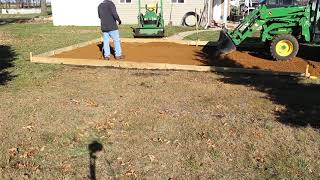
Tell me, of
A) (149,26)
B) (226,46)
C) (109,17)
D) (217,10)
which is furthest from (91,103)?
(217,10)

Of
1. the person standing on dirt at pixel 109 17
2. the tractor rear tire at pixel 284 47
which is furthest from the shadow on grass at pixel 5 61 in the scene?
the tractor rear tire at pixel 284 47

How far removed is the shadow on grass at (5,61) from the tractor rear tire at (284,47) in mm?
7100

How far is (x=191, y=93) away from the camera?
838 centimetres

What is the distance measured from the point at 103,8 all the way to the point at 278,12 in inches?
198

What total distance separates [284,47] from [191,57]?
273 centimetres

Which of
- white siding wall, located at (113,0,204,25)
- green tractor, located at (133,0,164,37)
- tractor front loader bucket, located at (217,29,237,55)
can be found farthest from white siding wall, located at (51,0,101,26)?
tractor front loader bucket, located at (217,29,237,55)

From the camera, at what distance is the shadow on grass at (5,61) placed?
9930mm

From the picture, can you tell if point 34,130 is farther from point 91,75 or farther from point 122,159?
point 91,75

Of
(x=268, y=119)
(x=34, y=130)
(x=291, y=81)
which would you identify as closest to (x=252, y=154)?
(x=268, y=119)

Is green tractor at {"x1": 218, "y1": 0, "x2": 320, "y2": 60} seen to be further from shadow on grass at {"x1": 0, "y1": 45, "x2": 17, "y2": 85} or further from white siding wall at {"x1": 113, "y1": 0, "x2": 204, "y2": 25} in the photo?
white siding wall at {"x1": 113, "y1": 0, "x2": 204, "y2": 25}

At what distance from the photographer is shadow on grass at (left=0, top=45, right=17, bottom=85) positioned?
9.93 metres

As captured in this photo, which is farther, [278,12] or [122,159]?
[278,12]

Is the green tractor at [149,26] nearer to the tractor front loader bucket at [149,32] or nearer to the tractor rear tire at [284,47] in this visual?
the tractor front loader bucket at [149,32]

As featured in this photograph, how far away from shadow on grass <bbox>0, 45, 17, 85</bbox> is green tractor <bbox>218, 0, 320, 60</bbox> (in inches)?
250
